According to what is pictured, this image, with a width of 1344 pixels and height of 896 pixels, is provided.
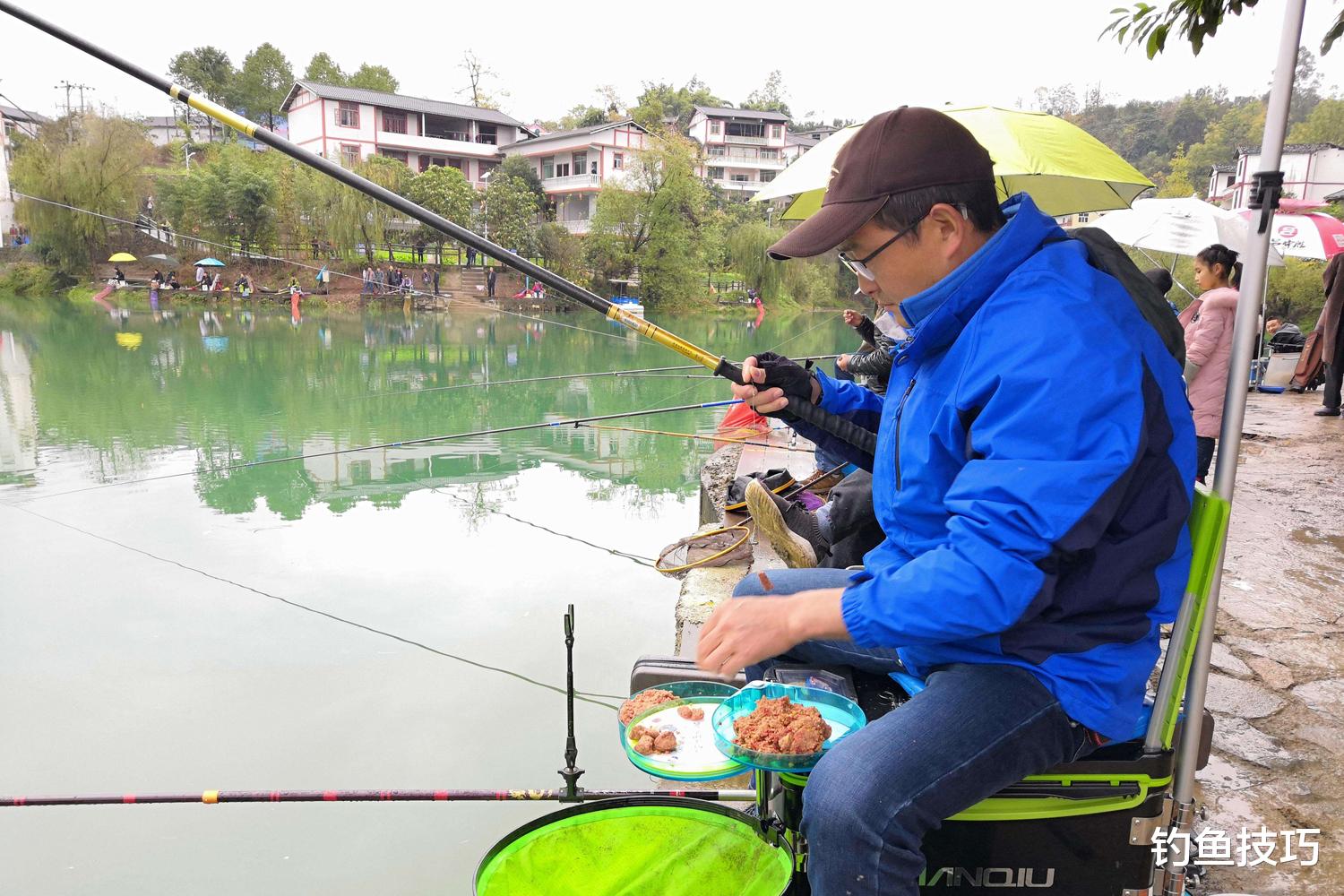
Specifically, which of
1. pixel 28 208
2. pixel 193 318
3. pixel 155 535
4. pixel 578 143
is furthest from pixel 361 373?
pixel 578 143

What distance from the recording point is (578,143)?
39.2 metres

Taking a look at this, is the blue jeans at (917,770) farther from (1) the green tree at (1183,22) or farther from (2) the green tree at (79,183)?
(2) the green tree at (79,183)

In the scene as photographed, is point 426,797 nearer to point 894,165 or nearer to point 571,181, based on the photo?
point 894,165

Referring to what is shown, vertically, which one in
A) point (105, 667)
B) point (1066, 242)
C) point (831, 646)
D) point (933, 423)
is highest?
point (1066, 242)

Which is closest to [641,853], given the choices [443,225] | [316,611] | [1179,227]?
[443,225]

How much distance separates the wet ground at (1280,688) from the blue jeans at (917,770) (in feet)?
3.40

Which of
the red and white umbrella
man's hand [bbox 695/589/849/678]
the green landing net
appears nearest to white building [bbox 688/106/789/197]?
the red and white umbrella

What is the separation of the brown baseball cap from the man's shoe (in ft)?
7.40

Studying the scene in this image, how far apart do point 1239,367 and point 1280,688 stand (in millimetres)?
1991

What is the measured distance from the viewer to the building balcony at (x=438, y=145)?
129 ft

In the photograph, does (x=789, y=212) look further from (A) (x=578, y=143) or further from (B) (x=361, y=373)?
(A) (x=578, y=143)

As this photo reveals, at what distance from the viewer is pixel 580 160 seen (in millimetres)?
39969

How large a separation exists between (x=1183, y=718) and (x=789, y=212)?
418cm

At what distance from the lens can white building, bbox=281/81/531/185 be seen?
1510 inches
